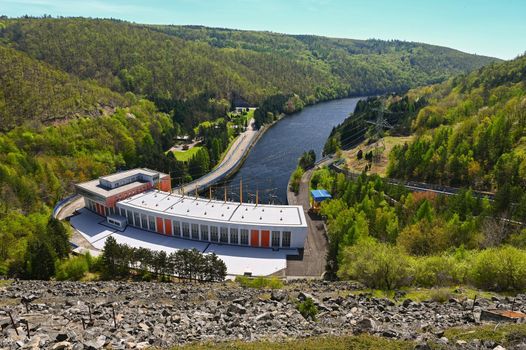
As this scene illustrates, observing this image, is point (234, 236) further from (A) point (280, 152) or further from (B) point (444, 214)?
(A) point (280, 152)

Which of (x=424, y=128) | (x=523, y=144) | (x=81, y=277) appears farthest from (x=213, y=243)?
(x=424, y=128)

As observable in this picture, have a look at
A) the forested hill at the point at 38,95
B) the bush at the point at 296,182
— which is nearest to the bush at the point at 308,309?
the bush at the point at 296,182

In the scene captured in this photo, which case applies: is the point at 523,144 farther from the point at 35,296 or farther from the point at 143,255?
the point at 35,296

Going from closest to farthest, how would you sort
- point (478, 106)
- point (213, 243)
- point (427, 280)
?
1. point (427, 280)
2. point (213, 243)
3. point (478, 106)

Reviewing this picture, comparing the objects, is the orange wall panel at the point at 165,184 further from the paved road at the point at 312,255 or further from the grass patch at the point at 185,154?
the paved road at the point at 312,255

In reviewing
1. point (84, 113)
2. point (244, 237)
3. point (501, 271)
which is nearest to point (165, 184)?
point (244, 237)

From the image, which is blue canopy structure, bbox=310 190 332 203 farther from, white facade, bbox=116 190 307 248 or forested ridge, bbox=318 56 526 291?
white facade, bbox=116 190 307 248
